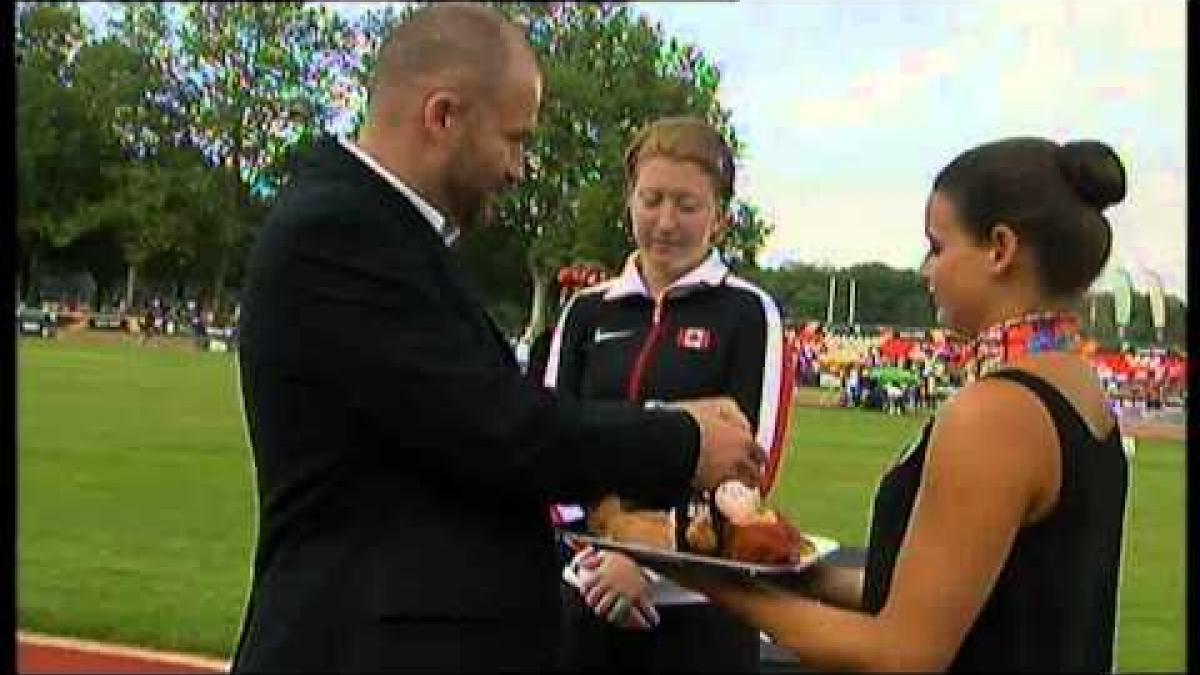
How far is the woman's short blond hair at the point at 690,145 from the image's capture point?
10.6 ft

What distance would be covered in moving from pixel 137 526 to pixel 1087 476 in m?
9.78

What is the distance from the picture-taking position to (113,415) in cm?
2088

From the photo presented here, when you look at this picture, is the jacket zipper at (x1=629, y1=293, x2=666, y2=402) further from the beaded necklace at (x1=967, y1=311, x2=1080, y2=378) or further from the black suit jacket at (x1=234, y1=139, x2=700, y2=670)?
the beaded necklace at (x1=967, y1=311, x2=1080, y2=378)

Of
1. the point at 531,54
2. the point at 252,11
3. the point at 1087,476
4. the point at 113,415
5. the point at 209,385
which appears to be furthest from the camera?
the point at 252,11

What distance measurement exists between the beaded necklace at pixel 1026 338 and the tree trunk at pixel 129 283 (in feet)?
163

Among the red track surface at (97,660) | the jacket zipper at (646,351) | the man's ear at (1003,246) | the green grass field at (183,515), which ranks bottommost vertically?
the red track surface at (97,660)

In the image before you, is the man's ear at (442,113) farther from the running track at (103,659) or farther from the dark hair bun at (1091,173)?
the running track at (103,659)

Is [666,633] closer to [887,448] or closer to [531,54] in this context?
[531,54]

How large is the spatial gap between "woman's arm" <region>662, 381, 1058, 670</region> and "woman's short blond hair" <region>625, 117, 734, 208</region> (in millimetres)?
1406

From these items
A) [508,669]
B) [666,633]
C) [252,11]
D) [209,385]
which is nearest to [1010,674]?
[508,669]

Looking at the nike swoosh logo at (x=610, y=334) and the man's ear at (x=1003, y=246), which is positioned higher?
the man's ear at (x=1003, y=246)

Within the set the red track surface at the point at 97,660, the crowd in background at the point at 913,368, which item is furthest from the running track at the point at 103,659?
the crowd in background at the point at 913,368

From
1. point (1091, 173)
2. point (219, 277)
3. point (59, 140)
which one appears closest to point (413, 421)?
point (1091, 173)

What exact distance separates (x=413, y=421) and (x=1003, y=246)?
71 cm
